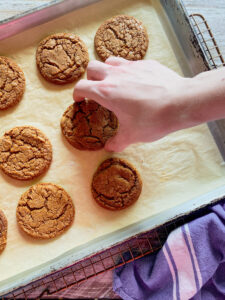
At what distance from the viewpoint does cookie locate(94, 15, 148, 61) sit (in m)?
1.71

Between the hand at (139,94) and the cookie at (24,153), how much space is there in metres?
0.33

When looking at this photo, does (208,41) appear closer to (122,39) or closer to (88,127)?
(122,39)

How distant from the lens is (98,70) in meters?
1.46

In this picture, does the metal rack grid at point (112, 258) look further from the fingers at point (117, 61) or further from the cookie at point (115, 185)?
the fingers at point (117, 61)

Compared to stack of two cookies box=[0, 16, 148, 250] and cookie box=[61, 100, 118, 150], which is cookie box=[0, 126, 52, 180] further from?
cookie box=[61, 100, 118, 150]

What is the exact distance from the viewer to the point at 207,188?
1.67m

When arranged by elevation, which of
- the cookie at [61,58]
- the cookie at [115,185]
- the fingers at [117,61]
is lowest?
the cookie at [115,185]

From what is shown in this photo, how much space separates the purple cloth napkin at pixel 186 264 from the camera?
5.23 ft

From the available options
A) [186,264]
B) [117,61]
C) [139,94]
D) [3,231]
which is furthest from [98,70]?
[186,264]

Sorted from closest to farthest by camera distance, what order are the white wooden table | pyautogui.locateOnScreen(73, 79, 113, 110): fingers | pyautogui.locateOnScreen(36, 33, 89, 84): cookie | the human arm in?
the human arm → pyautogui.locateOnScreen(73, 79, 113, 110): fingers → pyautogui.locateOnScreen(36, 33, 89, 84): cookie → the white wooden table

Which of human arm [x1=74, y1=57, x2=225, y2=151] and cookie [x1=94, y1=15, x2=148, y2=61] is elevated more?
cookie [x1=94, y1=15, x2=148, y2=61]

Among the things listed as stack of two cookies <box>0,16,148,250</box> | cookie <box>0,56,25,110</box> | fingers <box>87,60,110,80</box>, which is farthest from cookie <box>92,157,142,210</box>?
cookie <box>0,56,25,110</box>

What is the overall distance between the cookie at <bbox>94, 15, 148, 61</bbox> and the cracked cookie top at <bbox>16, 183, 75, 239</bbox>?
72 centimetres

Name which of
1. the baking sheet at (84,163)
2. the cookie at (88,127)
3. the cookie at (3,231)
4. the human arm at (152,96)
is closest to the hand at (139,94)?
the human arm at (152,96)
